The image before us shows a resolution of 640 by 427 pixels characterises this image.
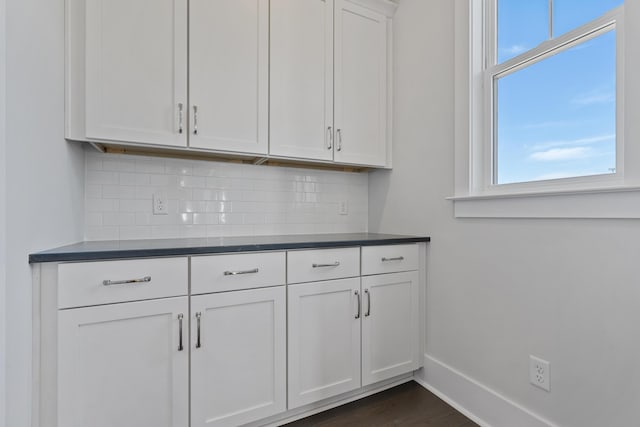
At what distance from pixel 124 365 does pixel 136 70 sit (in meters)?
1.32

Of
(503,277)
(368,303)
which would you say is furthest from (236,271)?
(503,277)

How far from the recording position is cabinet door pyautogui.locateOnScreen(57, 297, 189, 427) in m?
1.18

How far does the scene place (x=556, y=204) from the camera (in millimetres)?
1312

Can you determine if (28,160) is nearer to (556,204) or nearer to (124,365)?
(124,365)

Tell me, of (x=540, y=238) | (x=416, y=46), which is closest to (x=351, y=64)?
(x=416, y=46)

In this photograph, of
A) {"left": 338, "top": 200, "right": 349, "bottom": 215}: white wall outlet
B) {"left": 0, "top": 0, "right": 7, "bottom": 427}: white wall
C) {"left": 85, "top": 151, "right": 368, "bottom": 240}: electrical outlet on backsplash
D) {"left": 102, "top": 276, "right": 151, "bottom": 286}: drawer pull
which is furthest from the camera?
{"left": 338, "top": 200, "right": 349, "bottom": 215}: white wall outlet

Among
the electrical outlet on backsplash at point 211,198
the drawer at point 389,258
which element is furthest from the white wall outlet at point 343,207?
the drawer at point 389,258

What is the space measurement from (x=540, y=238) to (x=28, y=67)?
2.09m

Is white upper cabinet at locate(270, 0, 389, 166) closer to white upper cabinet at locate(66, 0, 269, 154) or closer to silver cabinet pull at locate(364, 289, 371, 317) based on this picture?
white upper cabinet at locate(66, 0, 269, 154)

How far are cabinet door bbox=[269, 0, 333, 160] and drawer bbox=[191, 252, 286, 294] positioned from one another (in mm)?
666

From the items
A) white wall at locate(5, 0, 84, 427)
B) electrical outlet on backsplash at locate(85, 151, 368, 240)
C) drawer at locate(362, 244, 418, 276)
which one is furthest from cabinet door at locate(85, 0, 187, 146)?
drawer at locate(362, 244, 418, 276)

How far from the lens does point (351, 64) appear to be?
2.07 m

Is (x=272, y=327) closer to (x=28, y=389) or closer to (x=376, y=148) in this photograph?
(x=28, y=389)

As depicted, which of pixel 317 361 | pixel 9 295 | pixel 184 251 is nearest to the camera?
pixel 9 295
